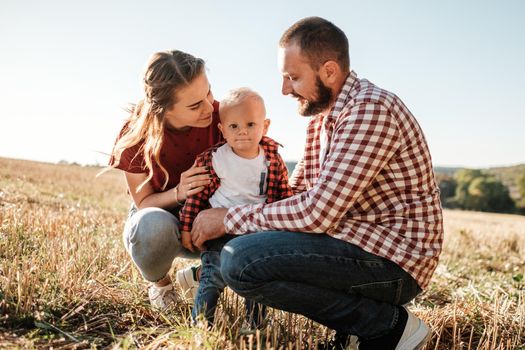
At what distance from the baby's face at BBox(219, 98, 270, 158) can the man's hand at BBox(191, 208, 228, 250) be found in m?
0.58

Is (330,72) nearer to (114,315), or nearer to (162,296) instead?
(162,296)

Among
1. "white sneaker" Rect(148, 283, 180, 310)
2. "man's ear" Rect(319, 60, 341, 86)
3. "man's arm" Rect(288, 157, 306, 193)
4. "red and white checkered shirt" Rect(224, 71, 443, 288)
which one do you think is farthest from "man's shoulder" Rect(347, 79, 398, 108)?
"white sneaker" Rect(148, 283, 180, 310)

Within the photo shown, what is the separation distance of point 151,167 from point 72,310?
1.26m

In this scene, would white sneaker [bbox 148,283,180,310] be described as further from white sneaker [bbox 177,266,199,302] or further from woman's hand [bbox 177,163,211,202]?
woman's hand [bbox 177,163,211,202]

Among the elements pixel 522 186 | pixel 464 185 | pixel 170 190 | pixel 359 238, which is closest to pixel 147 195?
pixel 170 190

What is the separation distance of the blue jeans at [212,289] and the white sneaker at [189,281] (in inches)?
23.8

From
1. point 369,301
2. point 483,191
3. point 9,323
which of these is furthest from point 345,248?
point 483,191

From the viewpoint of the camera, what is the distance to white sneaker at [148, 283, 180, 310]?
11.3 ft

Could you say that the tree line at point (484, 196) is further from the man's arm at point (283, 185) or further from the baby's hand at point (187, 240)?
the baby's hand at point (187, 240)

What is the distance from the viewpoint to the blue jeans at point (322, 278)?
2830 mm

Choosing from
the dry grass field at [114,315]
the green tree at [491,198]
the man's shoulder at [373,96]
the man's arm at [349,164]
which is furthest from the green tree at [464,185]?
the man's arm at [349,164]

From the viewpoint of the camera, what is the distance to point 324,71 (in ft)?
10.8

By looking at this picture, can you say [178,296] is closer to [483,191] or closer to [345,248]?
[345,248]

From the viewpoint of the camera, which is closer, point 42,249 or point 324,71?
point 324,71
